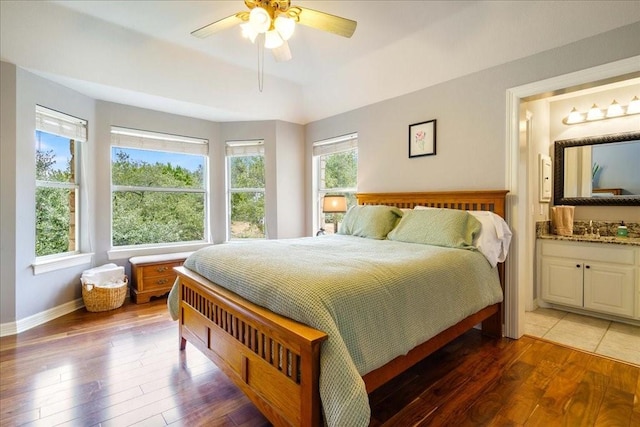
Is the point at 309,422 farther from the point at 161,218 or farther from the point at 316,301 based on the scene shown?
the point at 161,218

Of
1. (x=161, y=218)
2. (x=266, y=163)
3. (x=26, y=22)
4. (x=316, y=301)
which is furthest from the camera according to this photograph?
(x=266, y=163)

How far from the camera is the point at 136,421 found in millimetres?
1604

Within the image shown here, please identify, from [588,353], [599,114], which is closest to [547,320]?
[588,353]

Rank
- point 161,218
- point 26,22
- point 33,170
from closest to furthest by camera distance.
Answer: point 26,22
point 33,170
point 161,218

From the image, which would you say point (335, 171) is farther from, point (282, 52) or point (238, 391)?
point (238, 391)

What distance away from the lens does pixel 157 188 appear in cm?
407

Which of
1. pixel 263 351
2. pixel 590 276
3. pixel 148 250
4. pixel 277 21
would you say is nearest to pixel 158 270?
pixel 148 250

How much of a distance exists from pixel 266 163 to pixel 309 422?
12.0 ft

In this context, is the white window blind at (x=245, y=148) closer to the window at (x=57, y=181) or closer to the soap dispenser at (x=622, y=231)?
the window at (x=57, y=181)

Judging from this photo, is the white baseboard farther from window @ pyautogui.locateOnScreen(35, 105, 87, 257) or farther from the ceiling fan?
the ceiling fan

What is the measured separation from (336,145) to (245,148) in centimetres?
135

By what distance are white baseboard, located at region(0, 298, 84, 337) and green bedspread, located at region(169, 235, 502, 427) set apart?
1815mm

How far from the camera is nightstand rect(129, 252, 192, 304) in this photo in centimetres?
352

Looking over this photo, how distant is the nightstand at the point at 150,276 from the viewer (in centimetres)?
352
